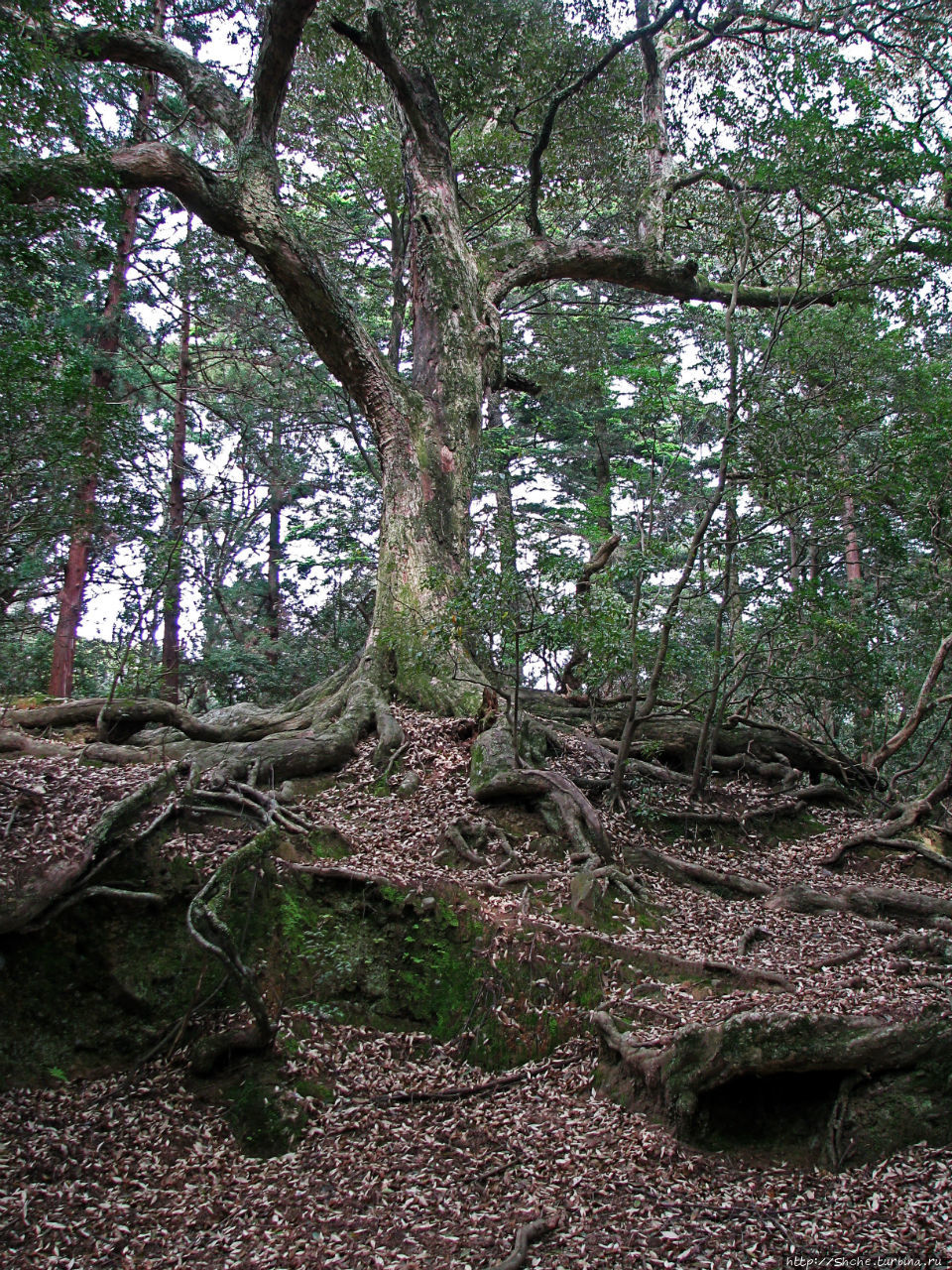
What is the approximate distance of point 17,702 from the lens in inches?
309

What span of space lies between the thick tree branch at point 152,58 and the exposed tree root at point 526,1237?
780 centimetres

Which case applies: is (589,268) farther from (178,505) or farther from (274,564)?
(274,564)

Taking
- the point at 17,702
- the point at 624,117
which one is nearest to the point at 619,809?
the point at 17,702

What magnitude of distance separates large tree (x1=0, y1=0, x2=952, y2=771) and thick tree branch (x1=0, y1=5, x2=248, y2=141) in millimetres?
24

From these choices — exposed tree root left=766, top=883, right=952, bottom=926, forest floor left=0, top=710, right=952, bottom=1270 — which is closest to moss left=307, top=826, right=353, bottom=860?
forest floor left=0, top=710, right=952, bottom=1270

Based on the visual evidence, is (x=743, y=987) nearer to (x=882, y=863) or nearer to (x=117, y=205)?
(x=882, y=863)

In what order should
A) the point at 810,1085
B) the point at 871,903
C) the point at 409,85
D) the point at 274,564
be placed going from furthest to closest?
the point at 274,564 < the point at 409,85 < the point at 871,903 < the point at 810,1085

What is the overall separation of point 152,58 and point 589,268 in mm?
5403

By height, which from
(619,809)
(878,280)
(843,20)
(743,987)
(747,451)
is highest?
(843,20)

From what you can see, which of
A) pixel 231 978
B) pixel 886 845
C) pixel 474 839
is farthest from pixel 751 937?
pixel 231 978

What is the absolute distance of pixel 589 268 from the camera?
9.98 metres

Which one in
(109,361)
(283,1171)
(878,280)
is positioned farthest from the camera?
(109,361)

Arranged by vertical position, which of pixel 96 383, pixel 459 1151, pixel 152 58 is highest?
pixel 152 58

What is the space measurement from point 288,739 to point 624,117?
10.3 metres
